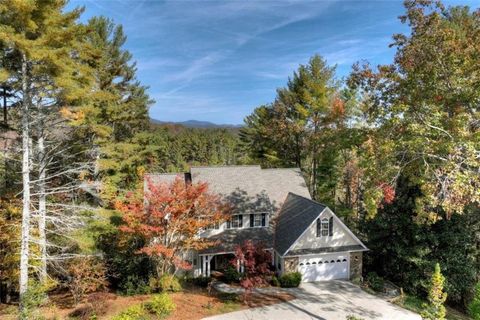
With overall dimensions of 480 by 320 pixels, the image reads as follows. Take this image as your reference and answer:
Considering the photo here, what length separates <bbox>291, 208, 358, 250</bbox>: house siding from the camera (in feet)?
71.2

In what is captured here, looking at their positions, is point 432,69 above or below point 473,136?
above

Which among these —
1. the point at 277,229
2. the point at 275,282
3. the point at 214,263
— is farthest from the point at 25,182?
the point at 277,229

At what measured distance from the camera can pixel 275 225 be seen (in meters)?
25.4

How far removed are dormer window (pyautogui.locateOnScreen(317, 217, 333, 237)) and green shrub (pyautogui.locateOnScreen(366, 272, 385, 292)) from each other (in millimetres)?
3690

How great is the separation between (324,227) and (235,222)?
254 inches

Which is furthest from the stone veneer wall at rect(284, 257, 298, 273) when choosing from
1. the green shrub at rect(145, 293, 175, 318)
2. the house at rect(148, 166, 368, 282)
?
the green shrub at rect(145, 293, 175, 318)

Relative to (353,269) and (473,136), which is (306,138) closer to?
(353,269)

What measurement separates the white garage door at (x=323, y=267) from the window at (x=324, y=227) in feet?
4.79

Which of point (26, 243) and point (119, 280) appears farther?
point (119, 280)

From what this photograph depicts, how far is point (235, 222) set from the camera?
2412 cm

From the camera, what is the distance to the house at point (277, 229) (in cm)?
2177

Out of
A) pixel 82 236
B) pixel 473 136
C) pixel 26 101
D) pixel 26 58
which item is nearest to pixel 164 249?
pixel 82 236

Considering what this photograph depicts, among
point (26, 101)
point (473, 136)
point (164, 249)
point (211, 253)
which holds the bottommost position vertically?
point (211, 253)

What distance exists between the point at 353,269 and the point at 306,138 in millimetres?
17049
